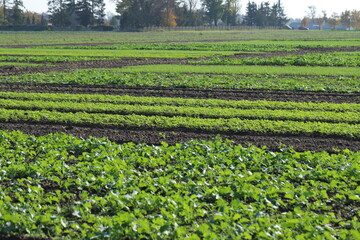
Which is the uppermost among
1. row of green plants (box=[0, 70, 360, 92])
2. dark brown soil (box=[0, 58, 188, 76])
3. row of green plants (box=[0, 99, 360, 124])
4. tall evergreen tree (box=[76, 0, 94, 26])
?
tall evergreen tree (box=[76, 0, 94, 26])

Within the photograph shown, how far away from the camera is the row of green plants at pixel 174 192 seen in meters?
6.96

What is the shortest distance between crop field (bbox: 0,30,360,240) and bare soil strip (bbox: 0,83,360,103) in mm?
85

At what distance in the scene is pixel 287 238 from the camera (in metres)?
6.58

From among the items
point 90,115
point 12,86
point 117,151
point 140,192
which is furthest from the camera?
point 12,86

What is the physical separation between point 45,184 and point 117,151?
2.08 meters

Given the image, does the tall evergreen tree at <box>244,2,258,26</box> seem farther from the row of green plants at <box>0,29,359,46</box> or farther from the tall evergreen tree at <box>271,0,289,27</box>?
the row of green plants at <box>0,29,359,46</box>

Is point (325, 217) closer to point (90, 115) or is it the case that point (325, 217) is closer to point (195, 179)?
point (195, 179)

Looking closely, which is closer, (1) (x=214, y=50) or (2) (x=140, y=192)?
(2) (x=140, y=192)

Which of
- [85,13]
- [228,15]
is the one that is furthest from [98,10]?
[228,15]

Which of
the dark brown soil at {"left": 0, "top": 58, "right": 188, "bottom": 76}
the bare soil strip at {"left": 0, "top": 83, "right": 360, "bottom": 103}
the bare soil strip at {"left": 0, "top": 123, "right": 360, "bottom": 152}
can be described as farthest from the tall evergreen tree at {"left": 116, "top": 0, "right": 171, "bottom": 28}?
the bare soil strip at {"left": 0, "top": 123, "right": 360, "bottom": 152}

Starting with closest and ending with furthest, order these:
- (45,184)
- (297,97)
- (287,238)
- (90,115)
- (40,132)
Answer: (287,238)
(45,184)
(40,132)
(90,115)
(297,97)

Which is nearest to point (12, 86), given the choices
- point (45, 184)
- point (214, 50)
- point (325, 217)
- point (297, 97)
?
point (297, 97)

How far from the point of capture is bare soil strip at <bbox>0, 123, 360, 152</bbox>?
1239 centimetres

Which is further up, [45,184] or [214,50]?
[214,50]
